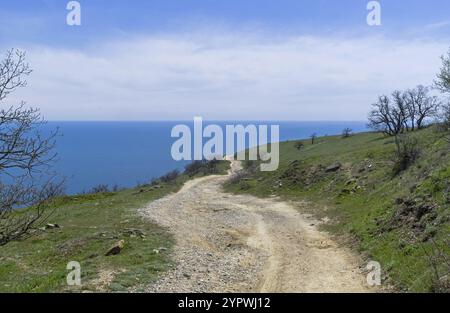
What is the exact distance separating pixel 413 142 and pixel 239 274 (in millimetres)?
29274

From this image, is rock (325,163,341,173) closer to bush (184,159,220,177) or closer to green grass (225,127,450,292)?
green grass (225,127,450,292)

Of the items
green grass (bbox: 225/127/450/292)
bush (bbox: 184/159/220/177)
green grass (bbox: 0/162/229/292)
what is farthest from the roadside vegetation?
bush (bbox: 184/159/220/177)

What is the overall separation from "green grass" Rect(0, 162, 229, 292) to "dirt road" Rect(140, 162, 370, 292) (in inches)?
34.6

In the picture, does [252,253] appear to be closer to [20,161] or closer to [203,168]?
[20,161]

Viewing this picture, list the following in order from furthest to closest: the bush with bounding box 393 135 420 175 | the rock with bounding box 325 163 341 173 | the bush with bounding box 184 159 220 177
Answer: the bush with bounding box 184 159 220 177 → the rock with bounding box 325 163 341 173 → the bush with bounding box 393 135 420 175

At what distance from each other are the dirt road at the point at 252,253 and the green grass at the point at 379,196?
148 centimetres

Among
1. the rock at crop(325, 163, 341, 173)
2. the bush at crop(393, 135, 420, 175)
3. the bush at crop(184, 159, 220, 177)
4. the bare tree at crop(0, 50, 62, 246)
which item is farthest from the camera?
the bush at crop(184, 159, 220, 177)

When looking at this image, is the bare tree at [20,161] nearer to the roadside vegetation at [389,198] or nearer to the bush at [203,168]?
the roadside vegetation at [389,198]

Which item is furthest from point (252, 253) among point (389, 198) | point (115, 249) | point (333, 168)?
point (333, 168)

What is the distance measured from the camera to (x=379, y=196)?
1200 inches

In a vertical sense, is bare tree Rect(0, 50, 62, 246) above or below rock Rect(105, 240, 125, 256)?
above

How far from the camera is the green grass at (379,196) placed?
54.7ft

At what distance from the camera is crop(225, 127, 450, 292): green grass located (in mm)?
16672

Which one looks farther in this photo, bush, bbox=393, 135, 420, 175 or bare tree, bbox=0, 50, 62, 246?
bush, bbox=393, 135, 420, 175
